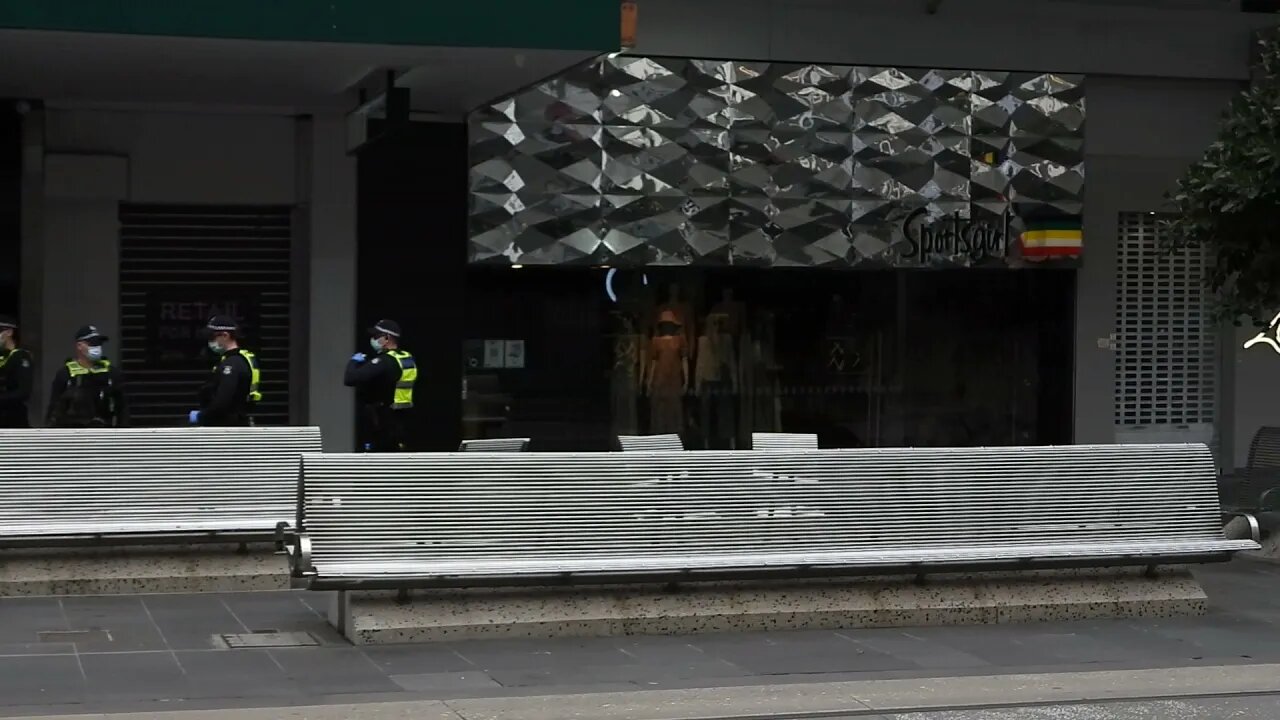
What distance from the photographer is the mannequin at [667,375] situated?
62.6 ft

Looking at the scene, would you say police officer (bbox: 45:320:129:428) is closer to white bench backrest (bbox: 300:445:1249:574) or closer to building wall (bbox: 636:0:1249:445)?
white bench backrest (bbox: 300:445:1249:574)

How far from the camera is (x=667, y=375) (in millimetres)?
19172

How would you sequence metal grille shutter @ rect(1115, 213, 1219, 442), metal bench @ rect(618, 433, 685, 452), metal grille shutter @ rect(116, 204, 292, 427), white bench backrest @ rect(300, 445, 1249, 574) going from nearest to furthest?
1. white bench backrest @ rect(300, 445, 1249, 574)
2. metal bench @ rect(618, 433, 685, 452)
3. metal grille shutter @ rect(116, 204, 292, 427)
4. metal grille shutter @ rect(1115, 213, 1219, 442)

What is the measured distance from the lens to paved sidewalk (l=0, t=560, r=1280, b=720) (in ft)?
26.3

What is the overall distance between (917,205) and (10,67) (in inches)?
382

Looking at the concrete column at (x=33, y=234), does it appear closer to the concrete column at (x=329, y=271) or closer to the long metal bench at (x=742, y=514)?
the concrete column at (x=329, y=271)

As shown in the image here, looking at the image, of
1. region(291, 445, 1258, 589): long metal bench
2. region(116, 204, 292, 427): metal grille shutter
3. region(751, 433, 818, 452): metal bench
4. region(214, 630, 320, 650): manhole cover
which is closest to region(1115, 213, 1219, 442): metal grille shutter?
region(751, 433, 818, 452): metal bench

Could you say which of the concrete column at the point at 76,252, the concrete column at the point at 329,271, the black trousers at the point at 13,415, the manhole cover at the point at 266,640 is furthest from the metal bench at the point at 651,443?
the concrete column at the point at 76,252

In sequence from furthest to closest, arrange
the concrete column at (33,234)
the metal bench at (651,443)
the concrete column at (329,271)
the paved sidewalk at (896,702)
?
1. the concrete column at (329,271)
2. the concrete column at (33,234)
3. the metal bench at (651,443)
4. the paved sidewalk at (896,702)

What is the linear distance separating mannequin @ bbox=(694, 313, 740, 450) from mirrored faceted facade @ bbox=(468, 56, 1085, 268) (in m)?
1.02

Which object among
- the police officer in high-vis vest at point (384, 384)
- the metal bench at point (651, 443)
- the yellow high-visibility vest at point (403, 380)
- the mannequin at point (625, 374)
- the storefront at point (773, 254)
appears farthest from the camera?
the mannequin at point (625, 374)

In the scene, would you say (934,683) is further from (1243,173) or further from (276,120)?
(276,120)

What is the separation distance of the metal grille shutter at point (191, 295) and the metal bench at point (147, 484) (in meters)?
6.50

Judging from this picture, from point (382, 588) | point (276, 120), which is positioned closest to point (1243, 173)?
point (382, 588)
